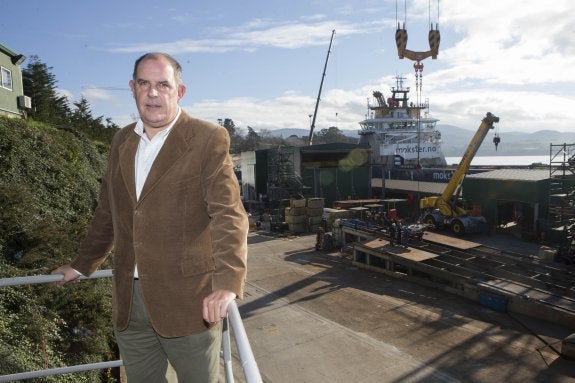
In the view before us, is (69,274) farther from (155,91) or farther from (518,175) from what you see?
(518,175)

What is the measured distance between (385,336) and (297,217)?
14101mm

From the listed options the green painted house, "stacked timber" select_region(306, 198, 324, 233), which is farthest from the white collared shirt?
"stacked timber" select_region(306, 198, 324, 233)

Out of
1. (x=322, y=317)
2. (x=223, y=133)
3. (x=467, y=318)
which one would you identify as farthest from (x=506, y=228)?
(x=223, y=133)

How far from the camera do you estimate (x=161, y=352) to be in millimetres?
2197

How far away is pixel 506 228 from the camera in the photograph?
74.7 ft

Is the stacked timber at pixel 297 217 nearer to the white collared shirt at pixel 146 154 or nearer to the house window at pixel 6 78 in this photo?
the house window at pixel 6 78

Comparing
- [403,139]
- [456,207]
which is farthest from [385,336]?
[403,139]

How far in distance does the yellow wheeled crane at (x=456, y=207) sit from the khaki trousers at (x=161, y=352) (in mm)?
20775

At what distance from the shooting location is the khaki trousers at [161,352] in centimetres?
199

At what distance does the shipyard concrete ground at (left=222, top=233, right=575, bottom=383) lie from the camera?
27.2 feet

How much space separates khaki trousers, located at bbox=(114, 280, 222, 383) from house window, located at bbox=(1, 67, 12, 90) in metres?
17.9

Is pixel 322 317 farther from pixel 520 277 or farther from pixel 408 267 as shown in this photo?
pixel 520 277

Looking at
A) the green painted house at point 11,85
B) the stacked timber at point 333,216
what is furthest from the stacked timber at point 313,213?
the green painted house at point 11,85

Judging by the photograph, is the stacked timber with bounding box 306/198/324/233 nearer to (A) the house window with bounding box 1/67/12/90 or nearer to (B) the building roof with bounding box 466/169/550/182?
(B) the building roof with bounding box 466/169/550/182
